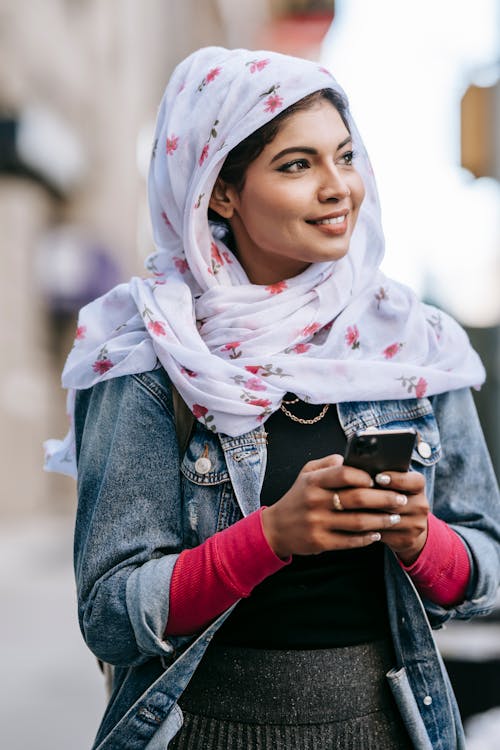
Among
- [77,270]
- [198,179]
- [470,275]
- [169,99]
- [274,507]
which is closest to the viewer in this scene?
[274,507]

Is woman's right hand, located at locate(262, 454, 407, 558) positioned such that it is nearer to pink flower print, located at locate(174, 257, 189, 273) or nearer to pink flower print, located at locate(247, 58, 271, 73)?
pink flower print, located at locate(174, 257, 189, 273)

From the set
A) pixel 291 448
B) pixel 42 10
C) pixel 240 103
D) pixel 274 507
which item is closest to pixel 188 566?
pixel 274 507

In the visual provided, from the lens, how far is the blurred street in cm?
475

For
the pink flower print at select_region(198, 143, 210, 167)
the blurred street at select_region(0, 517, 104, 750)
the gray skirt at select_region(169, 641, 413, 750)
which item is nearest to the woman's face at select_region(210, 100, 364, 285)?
the pink flower print at select_region(198, 143, 210, 167)

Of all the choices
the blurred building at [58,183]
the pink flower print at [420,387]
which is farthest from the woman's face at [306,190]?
the blurred building at [58,183]

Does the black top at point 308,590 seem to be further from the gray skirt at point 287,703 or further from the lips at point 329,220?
the lips at point 329,220

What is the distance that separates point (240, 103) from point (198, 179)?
183 mm

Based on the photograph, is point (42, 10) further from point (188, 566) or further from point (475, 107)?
point (188, 566)

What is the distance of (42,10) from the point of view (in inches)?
516

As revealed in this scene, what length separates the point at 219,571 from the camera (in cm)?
169

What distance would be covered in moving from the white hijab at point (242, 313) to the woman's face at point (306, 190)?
0.06 m

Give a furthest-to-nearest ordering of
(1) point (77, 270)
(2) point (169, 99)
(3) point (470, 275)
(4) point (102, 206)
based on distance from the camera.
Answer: (4) point (102, 206) < (1) point (77, 270) < (3) point (470, 275) < (2) point (169, 99)

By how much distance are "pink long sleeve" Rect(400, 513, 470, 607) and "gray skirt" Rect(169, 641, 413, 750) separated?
183mm

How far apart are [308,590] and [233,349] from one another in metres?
0.51
